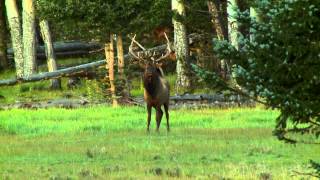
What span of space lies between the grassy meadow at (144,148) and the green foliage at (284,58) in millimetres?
5729

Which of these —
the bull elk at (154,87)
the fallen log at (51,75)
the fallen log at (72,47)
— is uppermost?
the fallen log at (72,47)

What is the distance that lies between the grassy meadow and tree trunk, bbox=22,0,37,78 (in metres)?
12.7

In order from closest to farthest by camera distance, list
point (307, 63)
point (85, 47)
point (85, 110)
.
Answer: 1. point (307, 63)
2. point (85, 110)
3. point (85, 47)

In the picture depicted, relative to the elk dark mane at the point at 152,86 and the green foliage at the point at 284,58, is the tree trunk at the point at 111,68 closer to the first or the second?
the elk dark mane at the point at 152,86

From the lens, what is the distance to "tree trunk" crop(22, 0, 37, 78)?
3906 centimetres

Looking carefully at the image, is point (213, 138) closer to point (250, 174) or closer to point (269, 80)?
point (250, 174)

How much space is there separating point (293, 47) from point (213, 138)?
12.4 meters

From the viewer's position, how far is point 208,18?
124 feet

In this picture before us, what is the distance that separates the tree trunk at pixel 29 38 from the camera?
128 ft

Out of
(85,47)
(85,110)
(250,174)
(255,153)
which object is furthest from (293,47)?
(85,47)

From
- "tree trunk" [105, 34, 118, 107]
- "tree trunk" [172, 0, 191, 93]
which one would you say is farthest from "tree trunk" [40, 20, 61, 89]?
"tree trunk" [105, 34, 118, 107]

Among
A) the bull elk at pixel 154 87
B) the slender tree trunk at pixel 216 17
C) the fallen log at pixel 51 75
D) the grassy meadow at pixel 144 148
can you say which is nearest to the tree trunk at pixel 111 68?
the fallen log at pixel 51 75

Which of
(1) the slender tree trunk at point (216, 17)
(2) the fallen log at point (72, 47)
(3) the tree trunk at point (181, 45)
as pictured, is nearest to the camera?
(1) the slender tree trunk at point (216, 17)

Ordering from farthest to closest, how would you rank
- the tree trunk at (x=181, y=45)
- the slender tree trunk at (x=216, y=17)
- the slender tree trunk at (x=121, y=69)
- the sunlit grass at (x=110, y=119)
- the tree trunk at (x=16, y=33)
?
the tree trunk at (x=16, y=33), the tree trunk at (x=181, y=45), the slender tree trunk at (x=216, y=17), the slender tree trunk at (x=121, y=69), the sunlit grass at (x=110, y=119)
